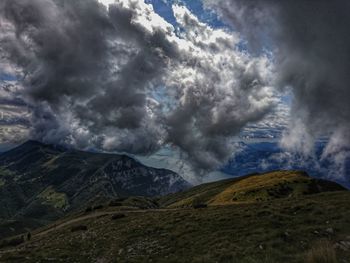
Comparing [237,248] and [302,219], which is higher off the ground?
[302,219]

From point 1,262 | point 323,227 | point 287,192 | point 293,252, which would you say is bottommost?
point 1,262

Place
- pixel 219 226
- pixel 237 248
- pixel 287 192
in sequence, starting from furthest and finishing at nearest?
1. pixel 287 192
2. pixel 219 226
3. pixel 237 248

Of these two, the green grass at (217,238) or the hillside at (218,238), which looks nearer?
the hillside at (218,238)

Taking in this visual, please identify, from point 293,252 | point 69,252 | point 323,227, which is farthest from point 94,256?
point 323,227

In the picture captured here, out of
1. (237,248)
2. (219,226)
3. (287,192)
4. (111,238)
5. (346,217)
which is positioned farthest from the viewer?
(287,192)

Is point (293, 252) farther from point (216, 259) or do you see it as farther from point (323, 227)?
point (323, 227)

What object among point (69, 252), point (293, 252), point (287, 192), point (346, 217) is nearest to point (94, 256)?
point (69, 252)

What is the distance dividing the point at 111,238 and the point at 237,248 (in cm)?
1728

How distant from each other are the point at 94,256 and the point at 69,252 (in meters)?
3.84

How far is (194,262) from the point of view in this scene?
2109 centimetres

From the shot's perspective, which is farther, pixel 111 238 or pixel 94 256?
pixel 111 238

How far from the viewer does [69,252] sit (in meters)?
32.2

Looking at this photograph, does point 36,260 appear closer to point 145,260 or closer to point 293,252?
point 145,260

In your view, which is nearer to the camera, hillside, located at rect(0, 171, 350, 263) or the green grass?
hillside, located at rect(0, 171, 350, 263)
